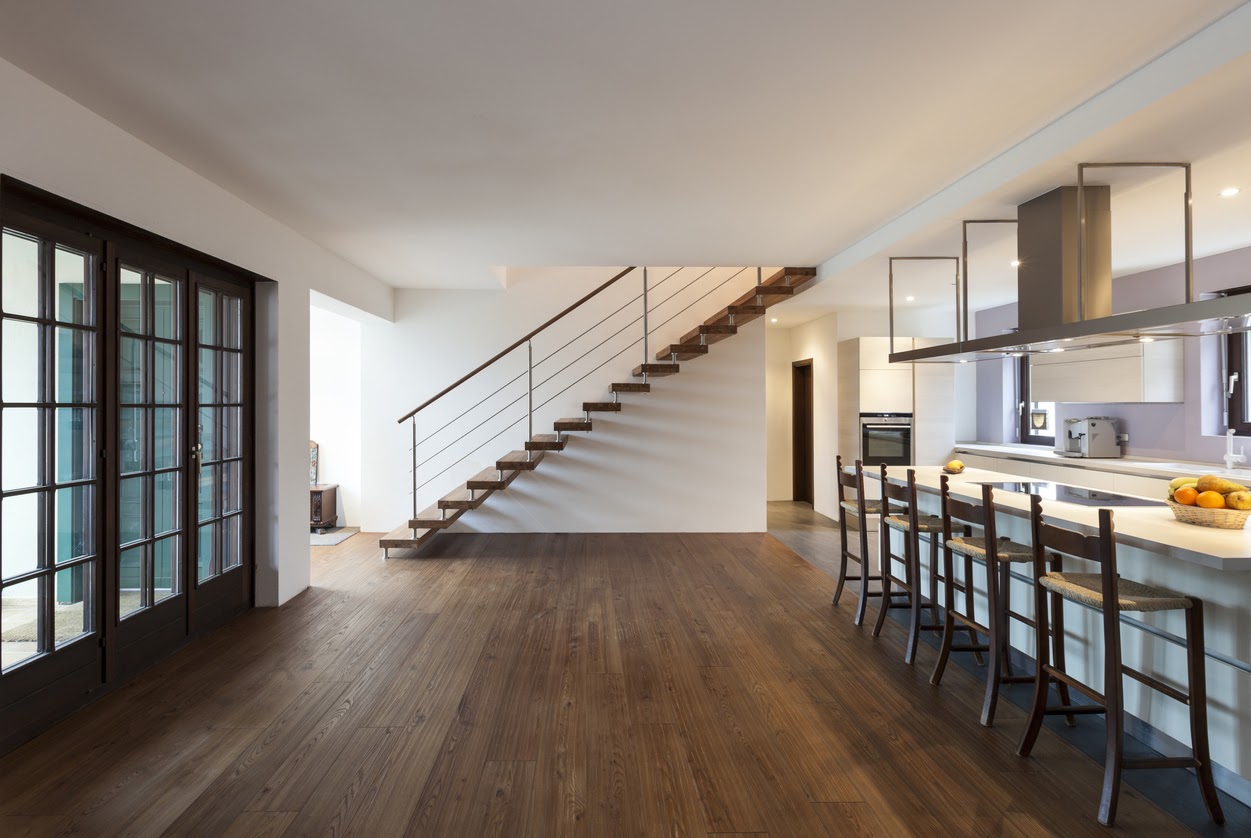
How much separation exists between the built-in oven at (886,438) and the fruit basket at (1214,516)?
14.7ft

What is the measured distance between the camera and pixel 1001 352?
12.9 feet

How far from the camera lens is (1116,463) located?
5477 millimetres

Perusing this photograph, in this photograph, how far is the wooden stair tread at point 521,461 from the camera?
20.8 ft

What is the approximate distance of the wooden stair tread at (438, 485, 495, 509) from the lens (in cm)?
614

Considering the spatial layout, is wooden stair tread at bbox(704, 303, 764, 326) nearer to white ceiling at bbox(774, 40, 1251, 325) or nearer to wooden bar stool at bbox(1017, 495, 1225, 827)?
white ceiling at bbox(774, 40, 1251, 325)

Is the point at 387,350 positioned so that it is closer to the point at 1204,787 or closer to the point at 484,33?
the point at 484,33

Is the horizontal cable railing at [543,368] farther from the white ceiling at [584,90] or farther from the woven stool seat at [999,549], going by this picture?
the woven stool seat at [999,549]

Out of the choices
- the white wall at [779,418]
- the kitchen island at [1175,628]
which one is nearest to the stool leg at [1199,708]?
the kitchen island at [1175,628]

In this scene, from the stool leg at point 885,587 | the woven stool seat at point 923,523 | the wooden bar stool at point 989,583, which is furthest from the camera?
the stool leg at point 885,587

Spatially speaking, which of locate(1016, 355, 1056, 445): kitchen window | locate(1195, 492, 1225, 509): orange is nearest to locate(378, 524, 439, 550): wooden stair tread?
locate(1195, 492, 1225, 509): orange

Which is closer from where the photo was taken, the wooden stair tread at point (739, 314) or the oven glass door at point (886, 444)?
the wooden stair tread at point (739, 314)

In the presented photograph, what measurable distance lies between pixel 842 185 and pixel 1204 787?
3196 mm

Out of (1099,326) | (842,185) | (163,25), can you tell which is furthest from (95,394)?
(1099,326)

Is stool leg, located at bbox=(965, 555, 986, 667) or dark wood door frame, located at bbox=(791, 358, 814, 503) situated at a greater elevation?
dark wood door frame, located at bbox=(791, 358, 814, 503)
